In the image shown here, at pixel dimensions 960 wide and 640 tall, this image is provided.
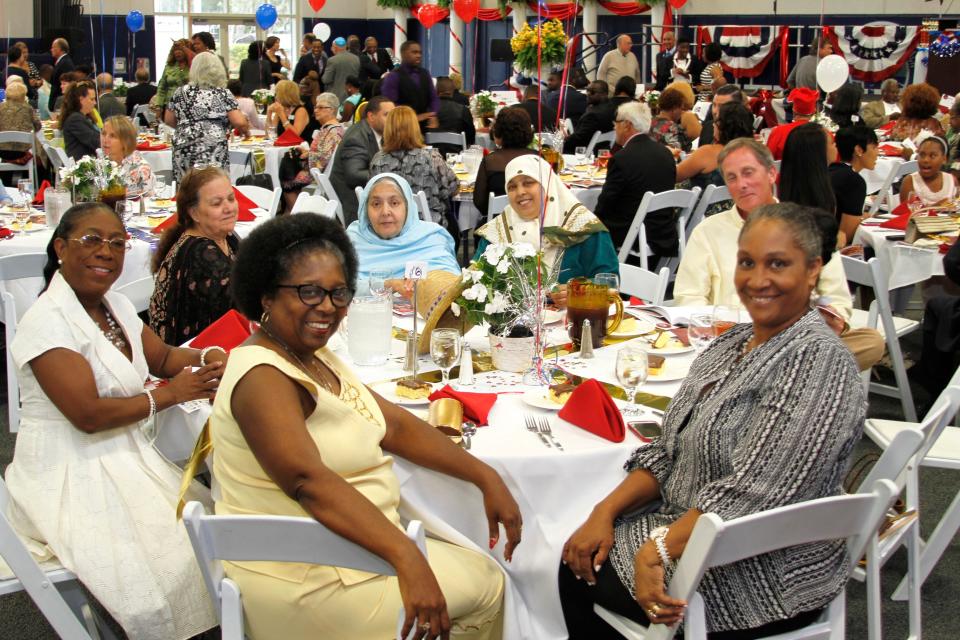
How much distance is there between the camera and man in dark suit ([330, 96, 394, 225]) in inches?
258

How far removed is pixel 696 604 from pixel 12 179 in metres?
8.92

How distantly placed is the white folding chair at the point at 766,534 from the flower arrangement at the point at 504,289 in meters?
0.97

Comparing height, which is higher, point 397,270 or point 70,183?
point 70,183

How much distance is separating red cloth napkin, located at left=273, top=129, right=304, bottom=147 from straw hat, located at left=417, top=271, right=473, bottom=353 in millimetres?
5454

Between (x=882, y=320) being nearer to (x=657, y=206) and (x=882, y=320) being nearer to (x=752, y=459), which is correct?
(x=657, y=206)

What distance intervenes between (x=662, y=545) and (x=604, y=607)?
0.82ft

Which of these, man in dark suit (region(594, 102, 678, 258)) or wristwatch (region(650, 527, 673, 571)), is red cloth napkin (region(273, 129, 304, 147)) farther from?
wristwatch (region(650, 527, 673, 571))

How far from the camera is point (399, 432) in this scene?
227cm

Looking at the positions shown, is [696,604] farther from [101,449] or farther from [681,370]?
[101,449]

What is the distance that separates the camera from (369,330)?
2.75m

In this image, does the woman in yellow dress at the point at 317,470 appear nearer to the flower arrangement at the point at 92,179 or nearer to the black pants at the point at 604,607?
the black pants at the point at 604,607

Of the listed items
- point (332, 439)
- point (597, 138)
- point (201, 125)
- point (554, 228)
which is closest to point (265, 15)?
point (597, 138)

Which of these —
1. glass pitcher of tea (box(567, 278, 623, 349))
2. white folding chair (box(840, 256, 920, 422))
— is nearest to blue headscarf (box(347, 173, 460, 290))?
glass pitcher of tea (box(567, 278, 623, 349))

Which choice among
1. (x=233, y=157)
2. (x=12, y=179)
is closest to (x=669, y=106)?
(x=233, y=157)
